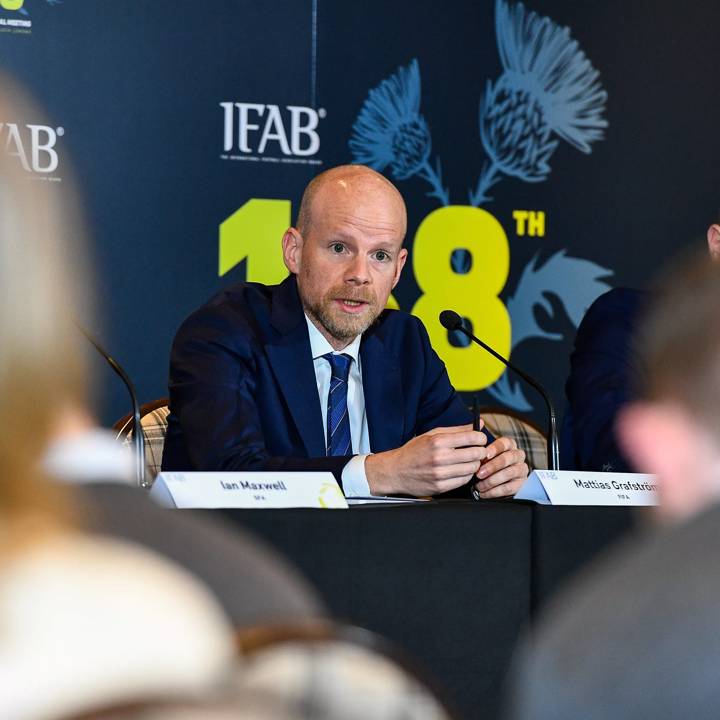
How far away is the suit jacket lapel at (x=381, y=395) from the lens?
3186 mm

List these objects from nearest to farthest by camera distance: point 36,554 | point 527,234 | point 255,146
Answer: point 36,554, point 255,146, point 527,234

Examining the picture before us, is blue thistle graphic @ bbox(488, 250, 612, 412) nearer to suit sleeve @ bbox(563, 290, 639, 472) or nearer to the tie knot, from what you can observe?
suit sleeve @ bbox(563, 290, 639, 472)

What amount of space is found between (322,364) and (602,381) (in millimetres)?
710

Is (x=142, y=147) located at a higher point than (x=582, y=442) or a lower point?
higher

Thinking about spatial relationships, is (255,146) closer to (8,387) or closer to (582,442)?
(582,442)

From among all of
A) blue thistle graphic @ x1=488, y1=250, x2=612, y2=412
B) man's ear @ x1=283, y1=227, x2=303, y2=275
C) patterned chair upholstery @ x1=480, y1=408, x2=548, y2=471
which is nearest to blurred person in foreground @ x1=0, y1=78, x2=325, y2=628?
man's ear @ x1=283, y1=227, x2=303, y2=275

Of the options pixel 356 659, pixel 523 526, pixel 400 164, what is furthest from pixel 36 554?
pixel 400 164

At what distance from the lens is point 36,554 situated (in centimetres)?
47

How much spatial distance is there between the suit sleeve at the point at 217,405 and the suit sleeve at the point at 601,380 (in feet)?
2.50

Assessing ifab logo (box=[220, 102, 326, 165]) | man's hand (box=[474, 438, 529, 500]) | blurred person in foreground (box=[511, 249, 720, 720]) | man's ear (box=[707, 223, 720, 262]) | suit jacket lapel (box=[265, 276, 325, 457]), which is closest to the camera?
blurred person in foreground (box=[511, 249, 720, 720])

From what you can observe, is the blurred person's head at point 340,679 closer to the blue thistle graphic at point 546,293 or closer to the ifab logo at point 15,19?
the ifab logo at point 15,19

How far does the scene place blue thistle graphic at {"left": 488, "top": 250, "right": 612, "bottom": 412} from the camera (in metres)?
5.18

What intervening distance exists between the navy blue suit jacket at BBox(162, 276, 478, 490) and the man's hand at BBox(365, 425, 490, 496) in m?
0.12

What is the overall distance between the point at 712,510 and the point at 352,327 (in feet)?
8.56
